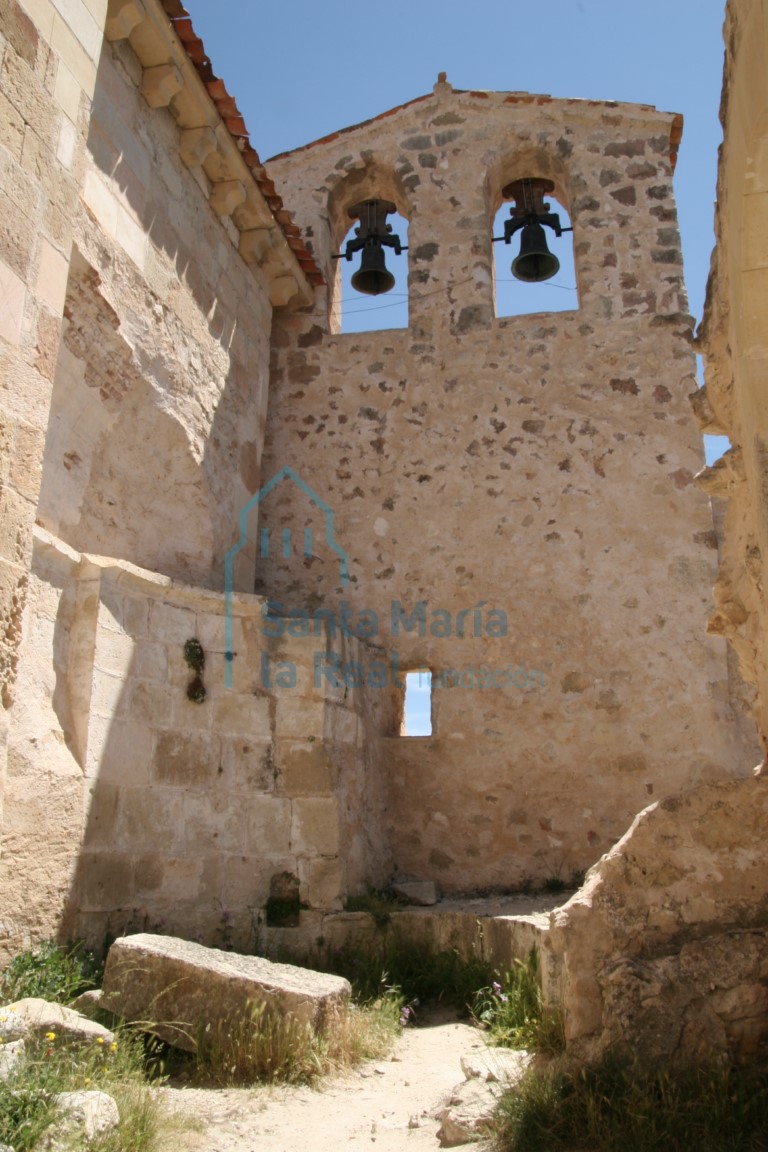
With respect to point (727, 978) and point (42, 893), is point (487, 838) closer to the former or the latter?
point (42, 893)

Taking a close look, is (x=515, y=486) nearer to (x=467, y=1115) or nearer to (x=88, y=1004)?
(x=88, y=1004)

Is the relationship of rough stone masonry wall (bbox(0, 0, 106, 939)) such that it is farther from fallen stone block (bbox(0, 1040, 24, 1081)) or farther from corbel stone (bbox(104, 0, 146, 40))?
corbel stone (bbox(104, 0, 146, 40))

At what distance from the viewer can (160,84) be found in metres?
6.01

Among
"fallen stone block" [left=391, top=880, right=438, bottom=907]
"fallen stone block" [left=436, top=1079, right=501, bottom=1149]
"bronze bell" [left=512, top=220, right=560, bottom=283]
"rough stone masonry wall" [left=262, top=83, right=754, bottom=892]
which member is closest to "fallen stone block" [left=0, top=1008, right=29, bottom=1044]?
"fallen stone block" [left=436, top=1079, right=501, bottom=1149]

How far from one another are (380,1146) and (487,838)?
3.38 m

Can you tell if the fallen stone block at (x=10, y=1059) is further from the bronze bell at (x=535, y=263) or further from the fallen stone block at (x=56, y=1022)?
the bronze bell at (x=535, y=263)

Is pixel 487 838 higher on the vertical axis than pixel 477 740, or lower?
lower

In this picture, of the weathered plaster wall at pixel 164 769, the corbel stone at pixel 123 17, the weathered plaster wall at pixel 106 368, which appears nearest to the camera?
the weathered plaster wall at pixel 106 368

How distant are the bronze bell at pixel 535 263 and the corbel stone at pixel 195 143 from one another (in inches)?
105

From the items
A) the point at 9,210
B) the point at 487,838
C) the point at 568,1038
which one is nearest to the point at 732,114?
the point at 9,210

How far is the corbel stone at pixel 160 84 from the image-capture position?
6.00 m

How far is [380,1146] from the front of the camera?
320cm

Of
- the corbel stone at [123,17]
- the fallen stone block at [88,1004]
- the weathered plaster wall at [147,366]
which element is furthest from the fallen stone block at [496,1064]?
the corbel stone at [123,17]

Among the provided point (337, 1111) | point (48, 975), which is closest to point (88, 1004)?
point (48, 975)
